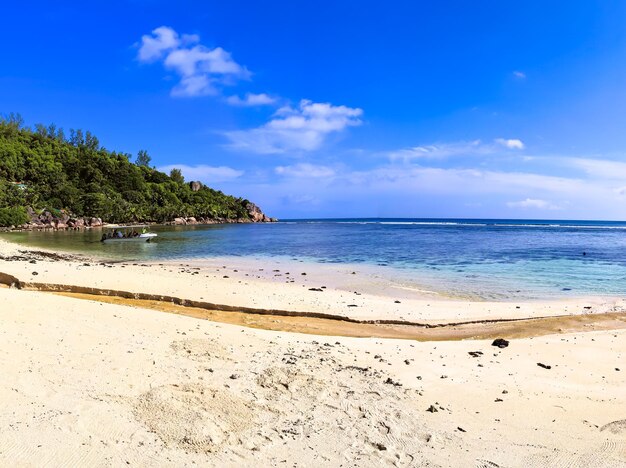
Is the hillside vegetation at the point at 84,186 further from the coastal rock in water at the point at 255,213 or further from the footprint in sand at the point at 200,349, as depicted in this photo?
the footprint in sand at the point at 200,349

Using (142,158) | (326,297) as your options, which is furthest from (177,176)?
(326,297)

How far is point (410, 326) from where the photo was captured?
11.7 m

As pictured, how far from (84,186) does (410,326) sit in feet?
398

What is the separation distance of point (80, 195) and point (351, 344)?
4345 inches

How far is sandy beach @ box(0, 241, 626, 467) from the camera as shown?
176 inches

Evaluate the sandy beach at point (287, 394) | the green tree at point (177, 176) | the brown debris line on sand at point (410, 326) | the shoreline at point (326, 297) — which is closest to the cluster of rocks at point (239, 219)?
the green tree at point (177, 176)

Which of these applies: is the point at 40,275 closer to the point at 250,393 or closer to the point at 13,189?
the point at 250,393

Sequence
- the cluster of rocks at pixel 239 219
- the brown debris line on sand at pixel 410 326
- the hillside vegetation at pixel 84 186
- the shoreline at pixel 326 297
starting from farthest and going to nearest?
1. the cluster of rocks at pixel 239 219
2. the hillside vegetation at pixel 84 186
3. the shoreline at pixel 326 297
4. the brown debris line on sand at pixel 410 326

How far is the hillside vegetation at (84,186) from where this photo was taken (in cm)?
9088

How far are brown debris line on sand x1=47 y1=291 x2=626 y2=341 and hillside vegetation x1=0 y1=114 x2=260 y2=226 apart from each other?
75.4 meters

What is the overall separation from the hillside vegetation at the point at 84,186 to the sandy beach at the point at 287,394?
78.1m

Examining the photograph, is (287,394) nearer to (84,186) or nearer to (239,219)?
(84,186)

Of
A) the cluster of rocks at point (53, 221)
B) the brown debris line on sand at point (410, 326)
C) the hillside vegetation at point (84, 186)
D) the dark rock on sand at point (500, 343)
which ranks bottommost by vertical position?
the brown debris line on sand at point (410, 326)

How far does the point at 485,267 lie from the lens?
2584 cm
